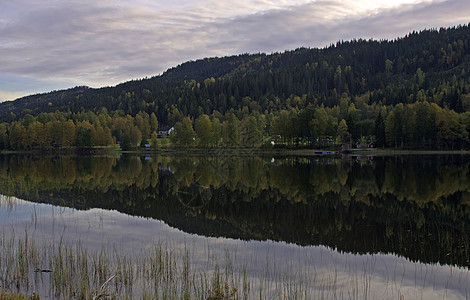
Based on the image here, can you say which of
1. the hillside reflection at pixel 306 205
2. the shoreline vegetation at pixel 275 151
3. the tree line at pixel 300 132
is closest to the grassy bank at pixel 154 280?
the hillside reflection at pixel 306 205

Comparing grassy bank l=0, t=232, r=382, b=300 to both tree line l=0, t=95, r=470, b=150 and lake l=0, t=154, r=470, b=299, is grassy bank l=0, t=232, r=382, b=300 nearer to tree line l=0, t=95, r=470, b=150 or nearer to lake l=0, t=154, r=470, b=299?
lake l=0, t=154, r=470, b=299

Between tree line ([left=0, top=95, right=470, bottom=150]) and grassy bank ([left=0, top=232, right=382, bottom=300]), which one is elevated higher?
tree line ([left=0, top=95, right=470, bottom=150])

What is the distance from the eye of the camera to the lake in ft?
43.4

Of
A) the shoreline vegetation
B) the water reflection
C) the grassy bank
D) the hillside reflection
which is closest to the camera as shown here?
the grassy bank

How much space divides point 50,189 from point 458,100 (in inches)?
5140

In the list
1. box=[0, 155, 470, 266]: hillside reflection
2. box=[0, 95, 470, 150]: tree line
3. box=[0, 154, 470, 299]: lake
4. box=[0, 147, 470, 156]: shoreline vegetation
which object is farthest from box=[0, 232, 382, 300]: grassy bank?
box=[0, 95, 470, 150]: tree line

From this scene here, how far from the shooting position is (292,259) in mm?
16422

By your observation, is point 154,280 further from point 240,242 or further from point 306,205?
point 306,205

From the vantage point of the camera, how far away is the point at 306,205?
28750 mm

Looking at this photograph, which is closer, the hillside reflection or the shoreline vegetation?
the hillside reflection

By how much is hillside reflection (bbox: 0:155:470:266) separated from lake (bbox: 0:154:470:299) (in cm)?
10

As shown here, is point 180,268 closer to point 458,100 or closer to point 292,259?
point 292,259

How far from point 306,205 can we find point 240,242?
10.7 meters

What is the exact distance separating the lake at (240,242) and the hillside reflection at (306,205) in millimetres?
99
